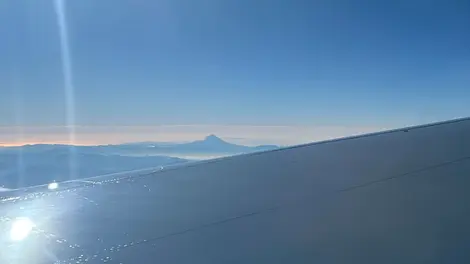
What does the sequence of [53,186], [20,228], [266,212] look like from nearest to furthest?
[266,212]
[20,228]
[53,186]

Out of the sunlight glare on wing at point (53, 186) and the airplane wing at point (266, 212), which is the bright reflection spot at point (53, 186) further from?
the airplane wing at point (266, 212)

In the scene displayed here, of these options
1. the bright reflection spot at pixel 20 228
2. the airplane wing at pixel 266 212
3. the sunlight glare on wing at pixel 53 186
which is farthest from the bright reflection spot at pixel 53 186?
the bright reflection spot at pixel 20 228

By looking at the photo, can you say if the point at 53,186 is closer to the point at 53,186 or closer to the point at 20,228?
the point at 53,186

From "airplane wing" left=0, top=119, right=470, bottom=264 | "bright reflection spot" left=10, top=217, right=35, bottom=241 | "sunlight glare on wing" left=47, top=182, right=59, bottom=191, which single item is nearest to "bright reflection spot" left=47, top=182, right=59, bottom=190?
"sunlight glare on wing" left=47, top=182, right=59, bottom=191

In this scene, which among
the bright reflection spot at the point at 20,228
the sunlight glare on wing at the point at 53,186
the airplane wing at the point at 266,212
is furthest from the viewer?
the sunlight glare on wing at the point at 53,186

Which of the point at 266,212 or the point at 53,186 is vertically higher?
the point at 53,186

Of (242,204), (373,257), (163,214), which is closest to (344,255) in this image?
(373,257)

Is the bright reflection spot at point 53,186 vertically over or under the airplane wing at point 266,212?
over

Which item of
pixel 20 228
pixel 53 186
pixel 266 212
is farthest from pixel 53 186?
pixel 266 212
